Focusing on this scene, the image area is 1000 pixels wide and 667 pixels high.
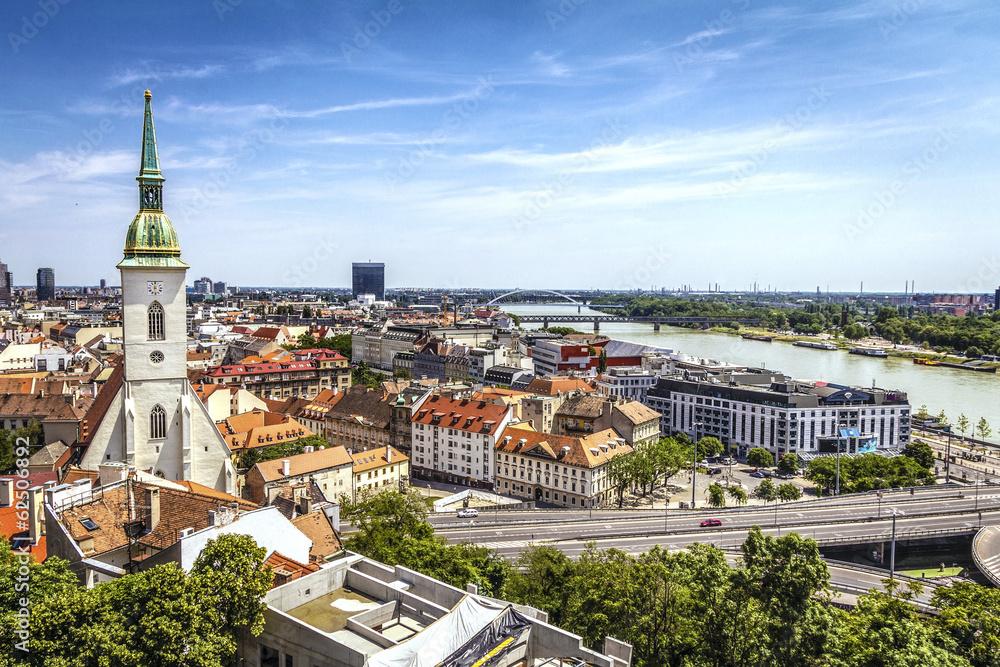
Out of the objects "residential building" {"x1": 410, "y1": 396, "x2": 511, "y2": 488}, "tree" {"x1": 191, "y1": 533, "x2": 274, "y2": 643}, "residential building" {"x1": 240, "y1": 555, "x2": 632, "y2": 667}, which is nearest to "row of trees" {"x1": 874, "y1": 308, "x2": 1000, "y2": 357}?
"residential building" {"x1": 410, "y1": 396, "x2": 511, "y2": 488}

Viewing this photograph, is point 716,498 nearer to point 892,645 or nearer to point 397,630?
point 892,645

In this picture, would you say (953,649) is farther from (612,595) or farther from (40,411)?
(40,411)

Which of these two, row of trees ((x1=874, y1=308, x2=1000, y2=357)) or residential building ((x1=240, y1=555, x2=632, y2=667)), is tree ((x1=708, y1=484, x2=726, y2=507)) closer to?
residential building ((x1=240, y1=555, x2=632, y2=667))

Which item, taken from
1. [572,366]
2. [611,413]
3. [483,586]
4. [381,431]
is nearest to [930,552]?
[611,413]

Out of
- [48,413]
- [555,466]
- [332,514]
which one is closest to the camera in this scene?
[332,514]

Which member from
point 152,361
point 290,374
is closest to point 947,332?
point 290,374
